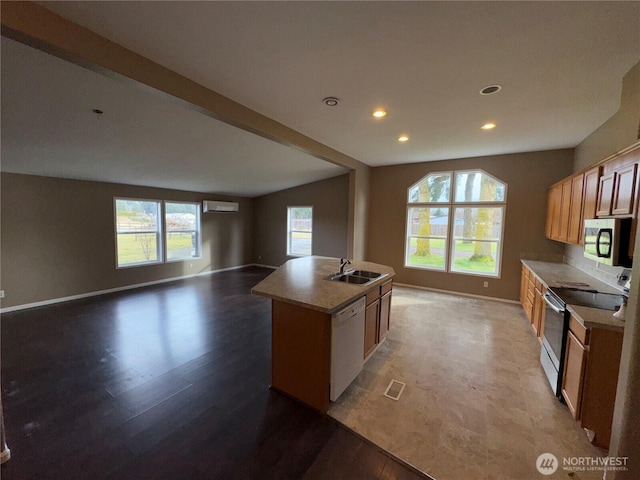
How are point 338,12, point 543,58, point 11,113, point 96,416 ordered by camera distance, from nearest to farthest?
point 338,12 < point 543,58 < point 96,416 < point 11,113

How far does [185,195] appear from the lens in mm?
6543

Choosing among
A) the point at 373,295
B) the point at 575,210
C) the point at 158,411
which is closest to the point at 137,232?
the point at 158,411

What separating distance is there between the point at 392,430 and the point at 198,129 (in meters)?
3.87

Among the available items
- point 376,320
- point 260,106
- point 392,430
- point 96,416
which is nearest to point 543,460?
point 392,430

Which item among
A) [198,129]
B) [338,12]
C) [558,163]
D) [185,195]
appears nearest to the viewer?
[338,12]

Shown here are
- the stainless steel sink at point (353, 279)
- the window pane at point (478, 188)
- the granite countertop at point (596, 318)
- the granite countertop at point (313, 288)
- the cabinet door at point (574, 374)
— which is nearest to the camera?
→ the granite countertop at point (596, 318)

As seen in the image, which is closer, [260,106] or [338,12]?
[338,12]

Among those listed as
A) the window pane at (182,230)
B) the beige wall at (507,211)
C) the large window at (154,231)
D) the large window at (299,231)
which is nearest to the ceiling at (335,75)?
the beige wall at (507,211)

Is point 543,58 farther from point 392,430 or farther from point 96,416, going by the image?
point 96,416

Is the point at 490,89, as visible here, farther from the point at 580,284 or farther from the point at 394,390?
the point at 394,390

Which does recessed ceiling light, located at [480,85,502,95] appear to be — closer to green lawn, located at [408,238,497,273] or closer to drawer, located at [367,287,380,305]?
drawer, located at [367,287,380,305]

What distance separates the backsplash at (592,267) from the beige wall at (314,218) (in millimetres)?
4105

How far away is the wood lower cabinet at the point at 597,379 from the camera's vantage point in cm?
174

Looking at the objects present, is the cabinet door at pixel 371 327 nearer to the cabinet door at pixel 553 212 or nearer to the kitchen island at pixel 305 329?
the kitchen island at pixel 305 329
